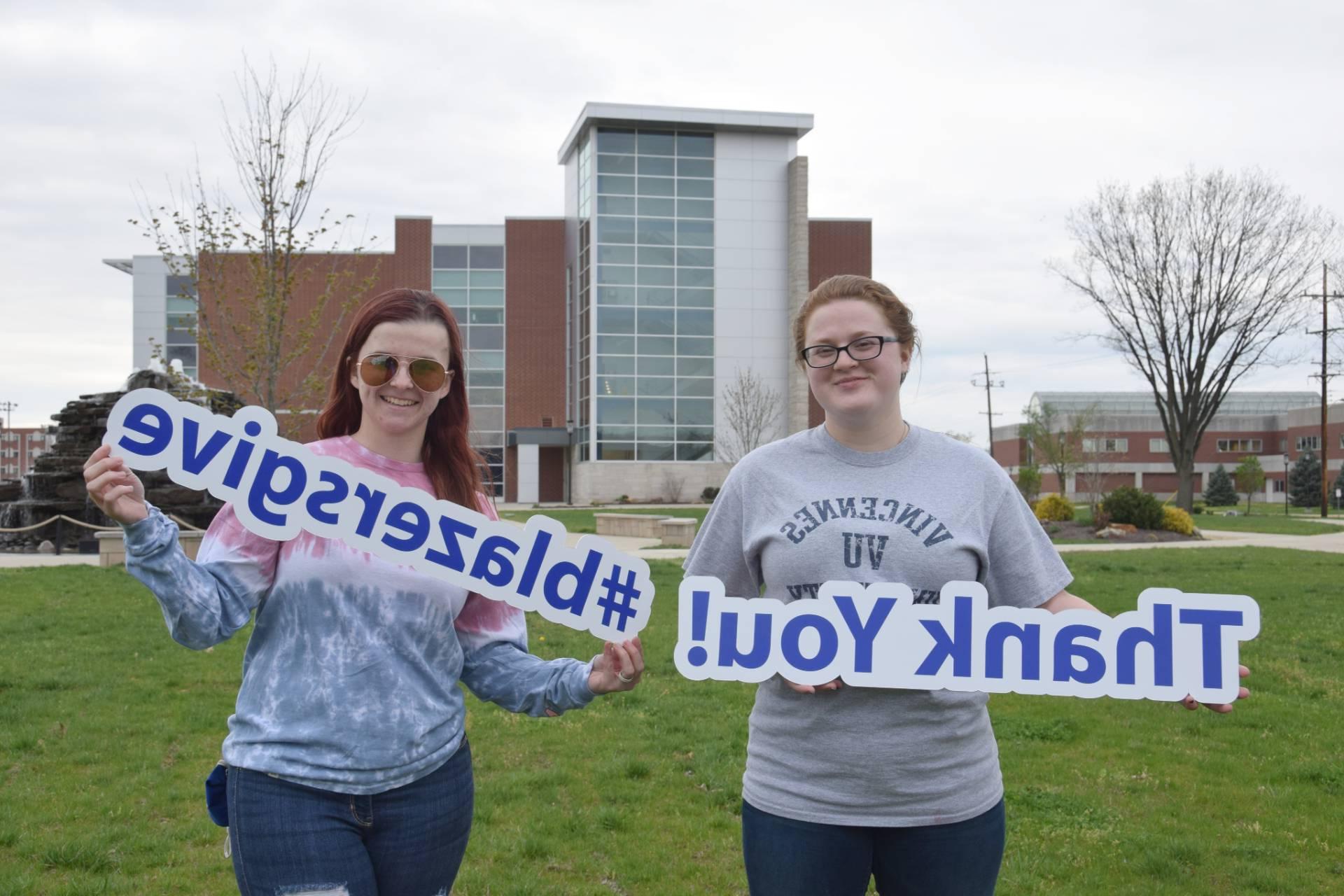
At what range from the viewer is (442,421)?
8.16 ft

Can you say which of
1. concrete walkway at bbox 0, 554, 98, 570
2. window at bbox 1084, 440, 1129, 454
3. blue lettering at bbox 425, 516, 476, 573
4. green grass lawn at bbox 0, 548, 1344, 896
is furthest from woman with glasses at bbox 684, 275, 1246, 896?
window at bbox 1084, 440, 1129, 454

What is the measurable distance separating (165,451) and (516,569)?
34.7 inches

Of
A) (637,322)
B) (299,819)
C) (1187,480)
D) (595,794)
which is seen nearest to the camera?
(299,819)

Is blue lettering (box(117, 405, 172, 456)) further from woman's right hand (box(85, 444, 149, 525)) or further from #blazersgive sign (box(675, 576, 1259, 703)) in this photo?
#blazersgive sign (box(675, 576, 1259, 703))

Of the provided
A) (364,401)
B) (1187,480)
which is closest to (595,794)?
(364,401)

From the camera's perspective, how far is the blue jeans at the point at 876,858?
2.16 m

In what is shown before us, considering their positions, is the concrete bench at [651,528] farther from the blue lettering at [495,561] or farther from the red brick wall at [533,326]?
the red brick wall at [533,326]

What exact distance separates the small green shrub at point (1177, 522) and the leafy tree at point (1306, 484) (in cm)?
3438

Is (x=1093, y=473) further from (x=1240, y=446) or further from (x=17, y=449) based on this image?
(x=17, y=449)

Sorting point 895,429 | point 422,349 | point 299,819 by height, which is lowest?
point 299,819

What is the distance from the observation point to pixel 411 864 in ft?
6.79

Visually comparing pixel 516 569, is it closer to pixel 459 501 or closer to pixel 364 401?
pixel 459 501

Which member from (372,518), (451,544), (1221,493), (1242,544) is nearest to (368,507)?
(372,518)

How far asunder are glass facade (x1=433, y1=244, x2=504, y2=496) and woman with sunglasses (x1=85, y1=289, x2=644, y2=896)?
43337 mm
